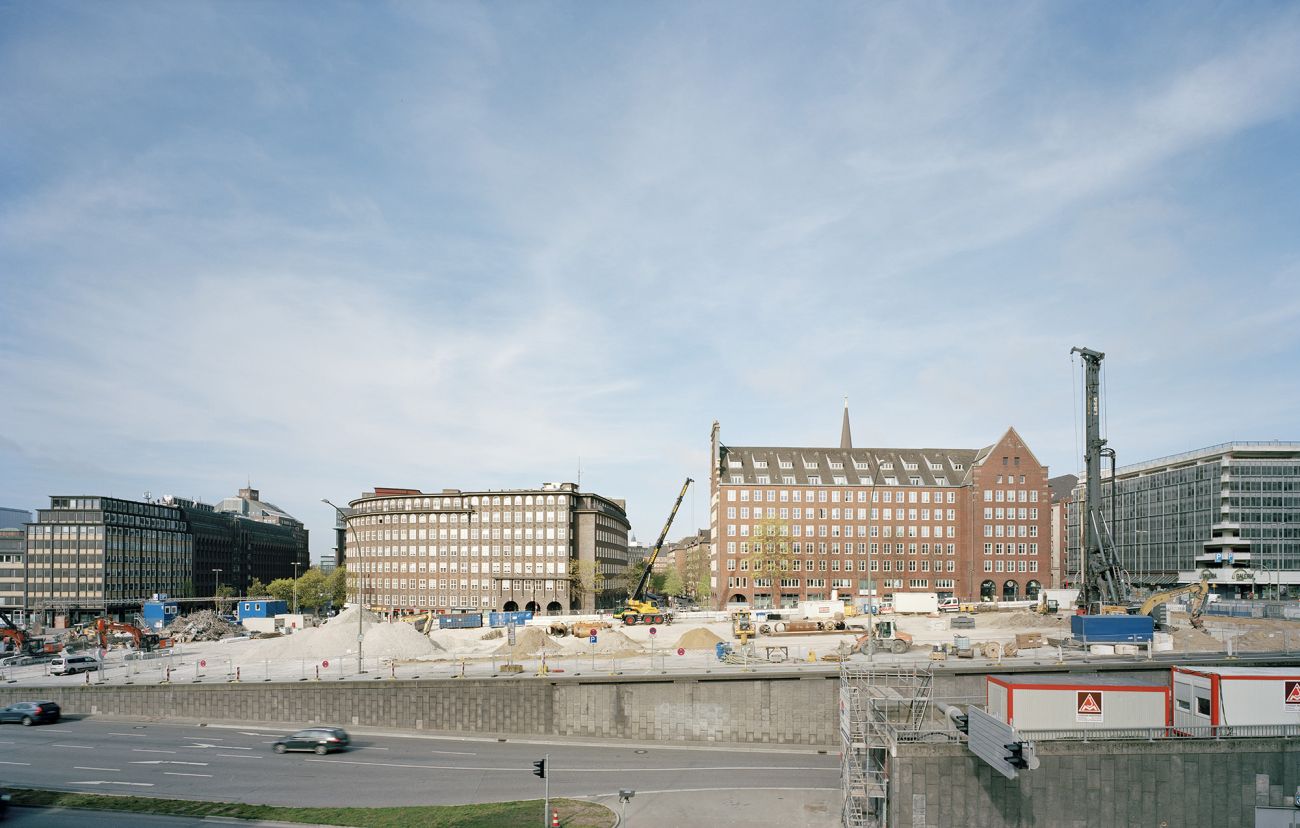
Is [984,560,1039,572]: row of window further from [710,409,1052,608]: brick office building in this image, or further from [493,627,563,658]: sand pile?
[493,627,563,658]: sand pile

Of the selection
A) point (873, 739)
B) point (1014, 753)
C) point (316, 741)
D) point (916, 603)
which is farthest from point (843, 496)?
point (1014, 753)

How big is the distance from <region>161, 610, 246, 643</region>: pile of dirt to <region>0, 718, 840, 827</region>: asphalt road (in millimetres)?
43684

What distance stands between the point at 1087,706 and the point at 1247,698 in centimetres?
616

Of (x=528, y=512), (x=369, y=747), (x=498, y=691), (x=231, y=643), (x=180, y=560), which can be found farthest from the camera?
(x=180, y=560)

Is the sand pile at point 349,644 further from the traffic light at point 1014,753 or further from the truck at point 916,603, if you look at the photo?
the truck at point 916,603

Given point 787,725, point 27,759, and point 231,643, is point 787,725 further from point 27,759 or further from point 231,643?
point 231,643

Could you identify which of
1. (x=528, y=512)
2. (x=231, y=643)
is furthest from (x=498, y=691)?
(x=528, y=512)

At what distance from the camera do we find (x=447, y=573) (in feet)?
435

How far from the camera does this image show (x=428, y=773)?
3872cm

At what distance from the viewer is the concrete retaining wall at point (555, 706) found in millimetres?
45938

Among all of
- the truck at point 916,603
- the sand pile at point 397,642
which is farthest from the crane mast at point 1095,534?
the sand pile at point 397,642

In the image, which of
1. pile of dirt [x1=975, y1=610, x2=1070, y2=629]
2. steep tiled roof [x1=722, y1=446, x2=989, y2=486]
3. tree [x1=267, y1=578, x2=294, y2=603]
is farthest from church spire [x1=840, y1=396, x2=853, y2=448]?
tree [x1=267, y1=578, x2=294, y2=603]

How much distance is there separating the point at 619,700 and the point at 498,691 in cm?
733

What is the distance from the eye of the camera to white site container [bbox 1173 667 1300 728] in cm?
3131
